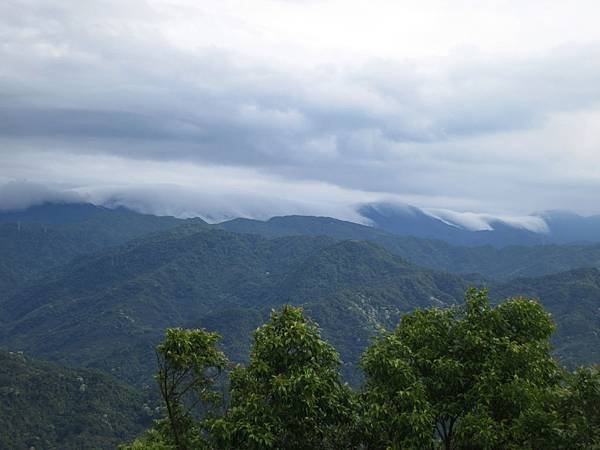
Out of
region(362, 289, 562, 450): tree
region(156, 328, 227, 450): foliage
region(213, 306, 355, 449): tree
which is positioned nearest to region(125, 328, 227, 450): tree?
region(156, 328, 227, 450): foliage

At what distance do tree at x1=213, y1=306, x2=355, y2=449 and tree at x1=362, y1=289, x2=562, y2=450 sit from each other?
57.7 inches

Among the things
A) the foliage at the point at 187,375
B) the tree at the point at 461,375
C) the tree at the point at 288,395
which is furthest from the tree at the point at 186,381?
the tree at the point at 461,375

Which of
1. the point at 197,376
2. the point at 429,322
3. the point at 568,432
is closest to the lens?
the point at 568,432

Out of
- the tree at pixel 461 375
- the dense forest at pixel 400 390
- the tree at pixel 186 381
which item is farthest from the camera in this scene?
the tree at pixel 186 381

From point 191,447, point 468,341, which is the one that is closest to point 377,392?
point 468,341

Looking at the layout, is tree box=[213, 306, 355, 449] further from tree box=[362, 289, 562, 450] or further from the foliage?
tree box=[362, 289, 562, 450]

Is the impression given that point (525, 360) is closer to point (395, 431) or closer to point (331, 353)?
point (395, 431)

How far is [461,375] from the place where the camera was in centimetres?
2484

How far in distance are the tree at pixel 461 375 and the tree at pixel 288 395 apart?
1.47 metres

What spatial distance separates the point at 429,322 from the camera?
2769 centimetres

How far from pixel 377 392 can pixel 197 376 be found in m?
7.17

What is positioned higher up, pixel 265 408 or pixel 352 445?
pixel 265 408

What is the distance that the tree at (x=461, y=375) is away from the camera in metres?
22.8

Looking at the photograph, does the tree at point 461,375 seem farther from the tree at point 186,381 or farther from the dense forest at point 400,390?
the tree at point 186,381
